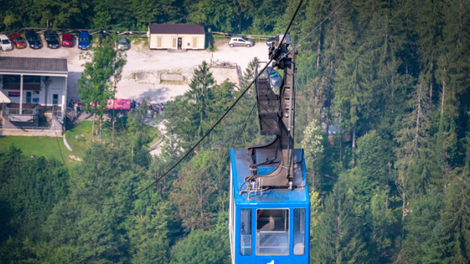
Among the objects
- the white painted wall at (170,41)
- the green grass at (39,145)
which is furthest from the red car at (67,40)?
the green grass at (39,145)

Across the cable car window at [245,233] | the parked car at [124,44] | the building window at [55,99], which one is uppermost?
the parked car at [124,44]

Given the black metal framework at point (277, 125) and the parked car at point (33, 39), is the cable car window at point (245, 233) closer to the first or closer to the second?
the black metal framework at point (277, 125)

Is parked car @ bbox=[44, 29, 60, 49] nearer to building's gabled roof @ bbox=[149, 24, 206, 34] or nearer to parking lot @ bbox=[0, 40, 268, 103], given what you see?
parking lot @ bbox=[0, 40, 268, 103]

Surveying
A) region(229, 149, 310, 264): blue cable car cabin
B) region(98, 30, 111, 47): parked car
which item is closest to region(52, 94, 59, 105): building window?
region(98, 30, 111, 47): parked car

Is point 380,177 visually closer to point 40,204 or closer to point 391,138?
point 391,138

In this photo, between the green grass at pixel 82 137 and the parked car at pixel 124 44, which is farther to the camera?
the parked car at pixel 124 44

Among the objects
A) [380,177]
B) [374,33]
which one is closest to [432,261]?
[380,177]
